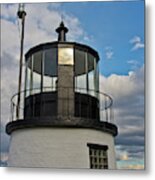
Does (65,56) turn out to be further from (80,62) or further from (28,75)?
(28,75)

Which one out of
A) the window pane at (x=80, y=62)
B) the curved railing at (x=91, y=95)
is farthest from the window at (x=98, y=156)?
the window pane at (x=80, y=62)

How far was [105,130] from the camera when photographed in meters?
1.99

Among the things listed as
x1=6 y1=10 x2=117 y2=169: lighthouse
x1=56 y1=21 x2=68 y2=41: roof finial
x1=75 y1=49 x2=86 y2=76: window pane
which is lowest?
x1=6 y1=10 x2=117 y2=169: lighthouse

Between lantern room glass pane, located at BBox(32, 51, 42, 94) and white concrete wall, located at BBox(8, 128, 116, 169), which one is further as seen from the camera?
lantern room glass pane, located at BBox(32, 51, 42, 94)

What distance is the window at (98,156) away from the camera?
1.98 metres

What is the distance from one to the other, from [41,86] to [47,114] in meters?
0.18

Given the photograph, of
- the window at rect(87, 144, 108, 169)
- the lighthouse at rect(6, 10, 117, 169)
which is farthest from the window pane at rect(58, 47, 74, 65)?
the window at rect(87, 144, 108, 169)

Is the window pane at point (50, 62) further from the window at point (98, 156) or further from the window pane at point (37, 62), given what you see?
the window at point (98, 156)

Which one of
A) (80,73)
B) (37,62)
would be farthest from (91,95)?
(37,62)

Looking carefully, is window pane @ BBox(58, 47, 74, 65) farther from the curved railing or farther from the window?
the window

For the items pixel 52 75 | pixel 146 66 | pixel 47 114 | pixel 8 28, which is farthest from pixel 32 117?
pixel 146 66

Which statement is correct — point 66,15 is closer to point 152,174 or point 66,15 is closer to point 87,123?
point 87,123

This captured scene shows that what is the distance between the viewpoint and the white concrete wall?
6.59ft

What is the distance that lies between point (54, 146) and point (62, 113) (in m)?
0.19
